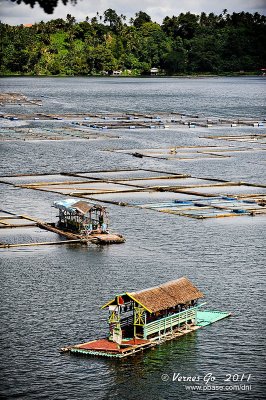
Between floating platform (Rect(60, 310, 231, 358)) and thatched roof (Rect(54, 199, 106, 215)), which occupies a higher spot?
thatched roof (Rect(54, 199, 106, 215))

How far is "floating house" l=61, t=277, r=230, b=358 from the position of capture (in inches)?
903

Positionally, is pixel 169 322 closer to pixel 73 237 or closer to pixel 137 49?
pixel 73 237

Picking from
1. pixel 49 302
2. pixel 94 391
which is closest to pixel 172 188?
pixel 49 302

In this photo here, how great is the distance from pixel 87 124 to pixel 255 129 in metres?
15.9

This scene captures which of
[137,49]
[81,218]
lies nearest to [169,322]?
[81,218]

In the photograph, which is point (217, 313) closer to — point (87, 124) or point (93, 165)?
point (93, 165)

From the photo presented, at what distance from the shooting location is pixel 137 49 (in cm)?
18262

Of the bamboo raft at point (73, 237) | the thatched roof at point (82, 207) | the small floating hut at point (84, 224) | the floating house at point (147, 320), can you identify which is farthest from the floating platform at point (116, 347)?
the thatched roof at point (82, 207)

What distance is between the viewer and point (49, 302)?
88.5 ft

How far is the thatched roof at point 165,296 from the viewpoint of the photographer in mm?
23297

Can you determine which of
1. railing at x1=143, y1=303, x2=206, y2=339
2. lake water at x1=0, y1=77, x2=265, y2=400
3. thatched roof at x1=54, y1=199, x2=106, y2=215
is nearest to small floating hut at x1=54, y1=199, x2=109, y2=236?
thatched roof at x1=54, y1=199, x2=106, y2=215

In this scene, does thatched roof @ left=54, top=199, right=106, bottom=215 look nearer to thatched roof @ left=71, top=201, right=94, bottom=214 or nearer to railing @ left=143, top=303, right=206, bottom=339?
thatched roof @ left=71, top=201, right=94, bottom=214

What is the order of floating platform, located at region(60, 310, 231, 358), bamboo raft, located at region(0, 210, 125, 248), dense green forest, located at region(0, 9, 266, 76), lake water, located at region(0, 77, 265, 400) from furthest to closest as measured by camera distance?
dense green forest, located at region(0, 9, 266, 76), bamboo raft, located at region(0, 210, 125, 248), floating platform, located at region(60, 310, 231, 358), lake water, located at region(0, 77, 265, 400)

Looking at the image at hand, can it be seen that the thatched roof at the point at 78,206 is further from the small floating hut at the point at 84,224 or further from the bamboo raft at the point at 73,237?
the bamboo raft at the point at 73,237
